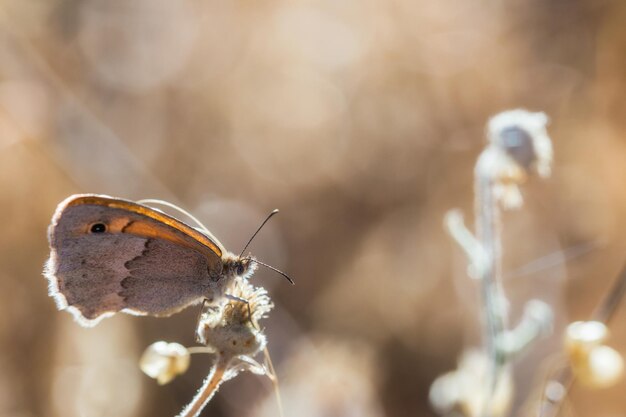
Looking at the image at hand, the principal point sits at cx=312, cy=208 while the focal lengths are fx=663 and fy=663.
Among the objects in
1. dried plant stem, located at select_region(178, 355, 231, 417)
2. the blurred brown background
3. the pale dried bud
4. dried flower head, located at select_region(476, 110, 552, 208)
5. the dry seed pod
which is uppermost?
the blurred brown background

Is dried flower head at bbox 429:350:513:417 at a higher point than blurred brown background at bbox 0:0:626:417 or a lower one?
lower

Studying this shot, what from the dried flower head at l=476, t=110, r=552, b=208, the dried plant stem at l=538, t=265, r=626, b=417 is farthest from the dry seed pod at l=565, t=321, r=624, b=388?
the dried flower head at l=476, t=110, r=552, b=208

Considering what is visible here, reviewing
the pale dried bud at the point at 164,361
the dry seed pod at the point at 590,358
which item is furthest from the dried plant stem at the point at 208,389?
the dry seed pod at the point at 590,358

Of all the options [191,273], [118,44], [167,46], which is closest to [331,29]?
[167,46]

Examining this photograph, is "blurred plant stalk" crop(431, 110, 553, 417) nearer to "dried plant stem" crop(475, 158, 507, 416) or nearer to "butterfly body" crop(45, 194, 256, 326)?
"dried plant stem" crop(475, 158, 507, 416)

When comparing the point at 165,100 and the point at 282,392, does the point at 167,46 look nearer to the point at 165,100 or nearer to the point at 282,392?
the point at 165,100

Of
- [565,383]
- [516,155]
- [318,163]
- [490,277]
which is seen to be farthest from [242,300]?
[318,163]
